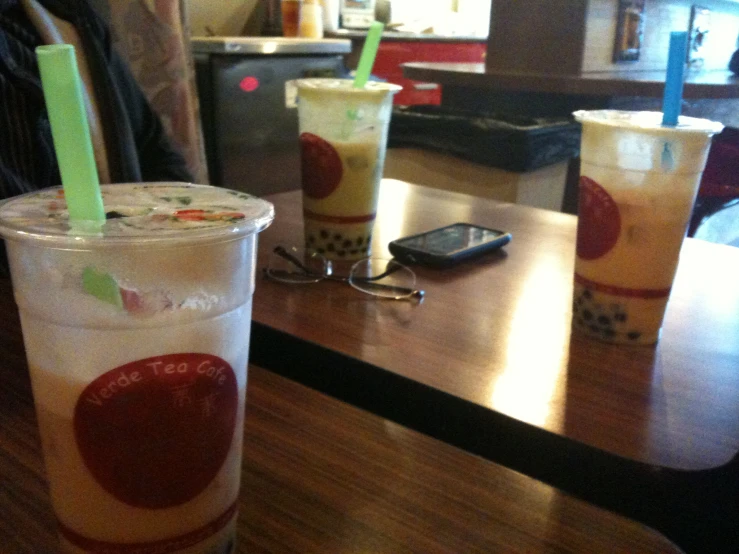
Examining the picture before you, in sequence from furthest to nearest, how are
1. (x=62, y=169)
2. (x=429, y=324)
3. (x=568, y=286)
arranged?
(x=568, y=286) < (x=429, y=324) < (x=62, y=169)

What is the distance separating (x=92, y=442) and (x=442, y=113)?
2.45 meters

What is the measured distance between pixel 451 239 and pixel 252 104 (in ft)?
7.17

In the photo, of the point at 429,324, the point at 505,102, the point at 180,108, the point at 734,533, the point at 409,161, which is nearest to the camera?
the point at 734,533

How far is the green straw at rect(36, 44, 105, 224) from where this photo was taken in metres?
0.30

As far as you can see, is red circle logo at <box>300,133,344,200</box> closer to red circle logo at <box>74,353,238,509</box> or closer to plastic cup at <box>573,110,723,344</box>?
plastic cup at <box>573,110,723,344</box>

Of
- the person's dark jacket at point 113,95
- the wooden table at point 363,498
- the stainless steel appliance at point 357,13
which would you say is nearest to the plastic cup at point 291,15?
the stainless steel appliance at point 357,13

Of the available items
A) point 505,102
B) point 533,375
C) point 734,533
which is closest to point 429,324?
point 533,375

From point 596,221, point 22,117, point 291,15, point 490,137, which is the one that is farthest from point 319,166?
point 291,15

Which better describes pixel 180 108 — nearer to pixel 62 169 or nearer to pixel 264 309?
pixel 264 309

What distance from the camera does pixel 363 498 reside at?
45cm

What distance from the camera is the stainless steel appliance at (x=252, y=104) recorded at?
280cm

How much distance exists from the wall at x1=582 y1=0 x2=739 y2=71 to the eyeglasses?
185cm

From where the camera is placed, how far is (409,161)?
2.62 m

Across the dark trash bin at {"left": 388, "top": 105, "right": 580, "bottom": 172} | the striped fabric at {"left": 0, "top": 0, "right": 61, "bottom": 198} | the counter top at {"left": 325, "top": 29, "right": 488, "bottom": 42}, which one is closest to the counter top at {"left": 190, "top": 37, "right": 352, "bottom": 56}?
the counter top at {"left": 325, "top": 29, "right": 488, "bottom": 42}
